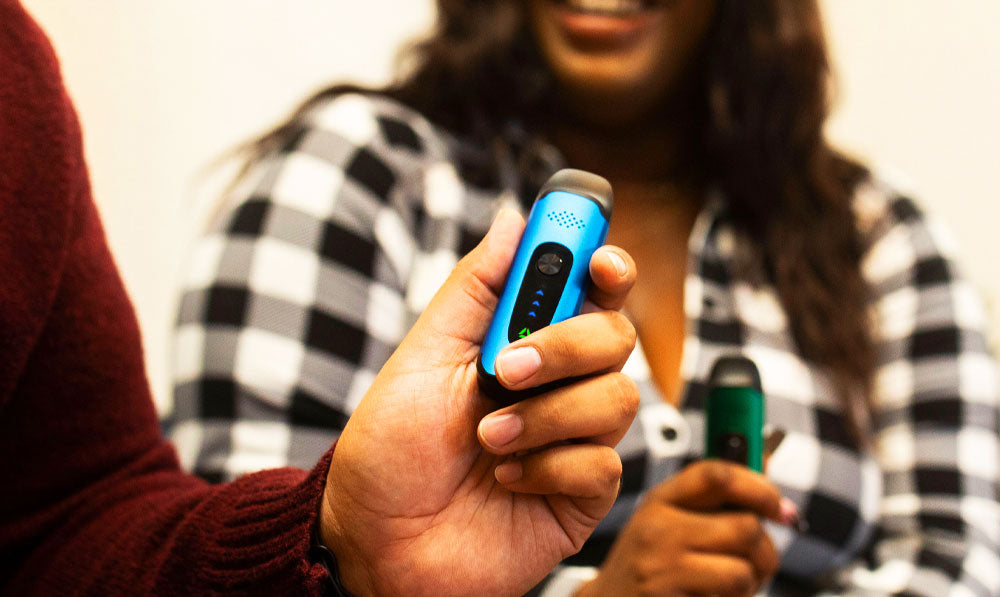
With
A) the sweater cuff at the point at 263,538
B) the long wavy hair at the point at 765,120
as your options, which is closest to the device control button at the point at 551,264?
the sweater cuff at the point at 263,538

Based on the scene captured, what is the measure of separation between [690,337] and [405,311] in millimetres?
257

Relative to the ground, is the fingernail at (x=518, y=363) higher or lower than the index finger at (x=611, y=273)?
lower

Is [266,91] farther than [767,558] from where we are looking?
Yes

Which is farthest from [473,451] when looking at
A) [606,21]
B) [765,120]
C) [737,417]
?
[765,120]

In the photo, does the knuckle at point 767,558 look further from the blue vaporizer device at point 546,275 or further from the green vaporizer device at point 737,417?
the blue vaporizer device at point 546,275

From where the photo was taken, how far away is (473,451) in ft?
1.22

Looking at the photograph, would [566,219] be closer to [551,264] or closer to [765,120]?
[551,264]

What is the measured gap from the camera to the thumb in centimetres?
36

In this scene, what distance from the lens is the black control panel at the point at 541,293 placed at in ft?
1.12

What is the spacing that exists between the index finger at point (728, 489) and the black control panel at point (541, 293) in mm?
211

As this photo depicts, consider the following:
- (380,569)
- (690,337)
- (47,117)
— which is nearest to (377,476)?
(380,569)

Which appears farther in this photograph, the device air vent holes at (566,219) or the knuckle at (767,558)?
the knuckle at (767,558)

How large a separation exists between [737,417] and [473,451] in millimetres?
190

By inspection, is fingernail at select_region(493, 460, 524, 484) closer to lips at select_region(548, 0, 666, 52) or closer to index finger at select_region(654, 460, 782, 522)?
index finger at select_region(654, 460, 782, 522)
